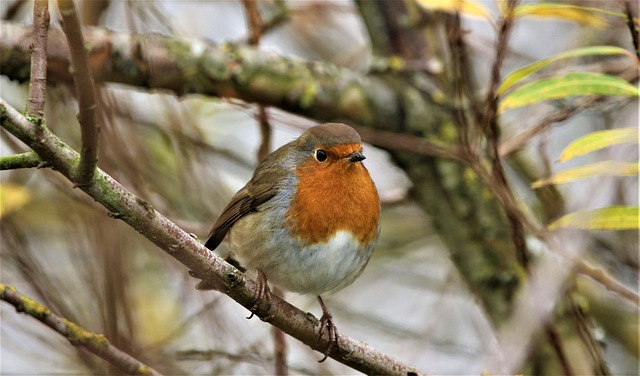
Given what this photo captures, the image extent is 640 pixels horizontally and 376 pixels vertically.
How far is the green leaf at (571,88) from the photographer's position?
2.66m

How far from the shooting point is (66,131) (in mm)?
4223

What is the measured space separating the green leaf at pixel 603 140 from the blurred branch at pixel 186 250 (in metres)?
0.96

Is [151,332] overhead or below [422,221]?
→ below

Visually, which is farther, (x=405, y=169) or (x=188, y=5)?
(x=188, y=5)

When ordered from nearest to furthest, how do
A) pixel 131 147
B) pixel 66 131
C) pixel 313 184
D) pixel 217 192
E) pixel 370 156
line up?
pixel 313 184
pixel 131 147
pixel 66 131
pixel 217 192
pixel 370 156

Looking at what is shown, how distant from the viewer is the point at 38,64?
1.95m

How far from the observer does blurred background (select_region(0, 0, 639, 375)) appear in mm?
3199

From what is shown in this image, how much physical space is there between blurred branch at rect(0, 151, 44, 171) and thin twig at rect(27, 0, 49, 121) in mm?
105

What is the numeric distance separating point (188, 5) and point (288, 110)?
214 cm

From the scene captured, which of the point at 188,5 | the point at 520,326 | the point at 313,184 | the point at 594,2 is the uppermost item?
the point at 594,2

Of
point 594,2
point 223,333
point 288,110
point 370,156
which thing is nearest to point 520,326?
point 223,333

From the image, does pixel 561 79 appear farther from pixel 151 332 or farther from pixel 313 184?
pixel 151 332

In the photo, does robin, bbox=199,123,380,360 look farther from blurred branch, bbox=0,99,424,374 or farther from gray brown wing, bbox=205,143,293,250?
blurred branch, bbox=0,99,424,374

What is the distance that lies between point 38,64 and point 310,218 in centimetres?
146
